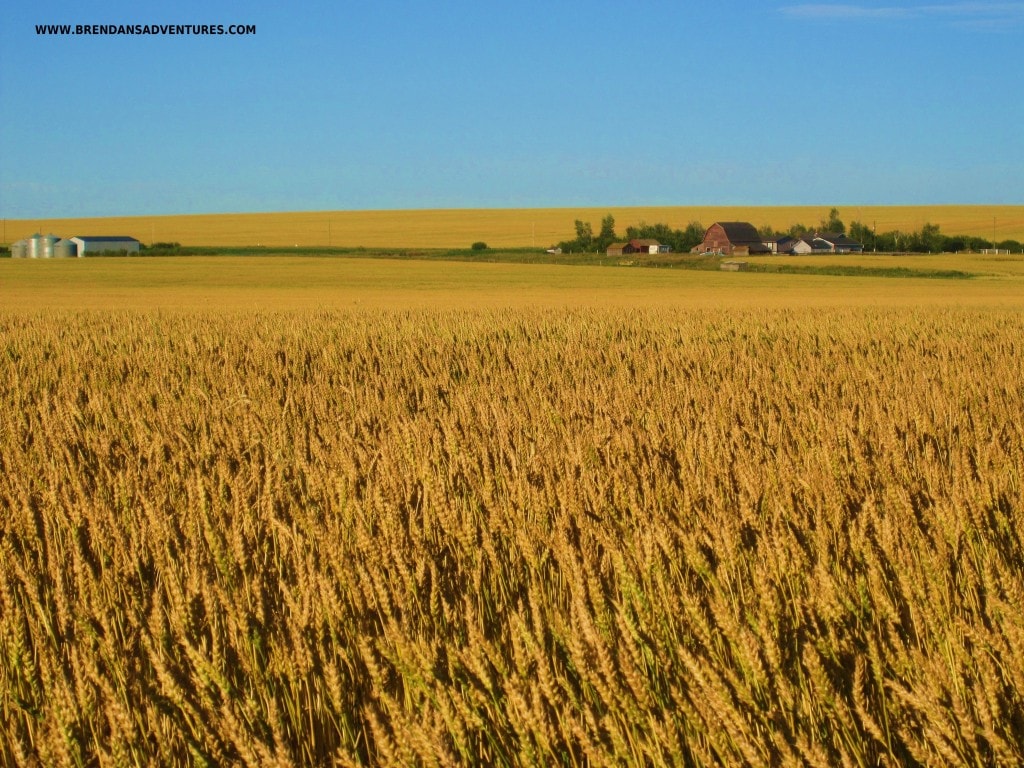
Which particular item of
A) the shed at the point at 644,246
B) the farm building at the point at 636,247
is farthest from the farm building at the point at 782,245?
the farm building at the point at 636,247

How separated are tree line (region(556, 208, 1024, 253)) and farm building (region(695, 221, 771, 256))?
2514mm

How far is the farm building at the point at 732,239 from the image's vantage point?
3291 inches

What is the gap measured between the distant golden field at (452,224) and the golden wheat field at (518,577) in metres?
78.6

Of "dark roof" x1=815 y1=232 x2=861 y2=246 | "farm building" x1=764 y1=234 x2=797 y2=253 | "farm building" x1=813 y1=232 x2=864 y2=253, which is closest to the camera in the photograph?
"farm building" x1=813 y1=232 x2=864 y2=253

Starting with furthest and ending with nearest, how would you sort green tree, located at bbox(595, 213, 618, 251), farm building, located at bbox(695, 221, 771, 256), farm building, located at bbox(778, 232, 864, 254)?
green tree, located at bbox(595, 213, 618, 251) < farm building, located at bbox(695, 221, 771, 256) < farm building, located at bbox(778, 232, 864, 254)

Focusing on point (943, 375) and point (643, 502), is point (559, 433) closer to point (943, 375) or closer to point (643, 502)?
point (643, 502)

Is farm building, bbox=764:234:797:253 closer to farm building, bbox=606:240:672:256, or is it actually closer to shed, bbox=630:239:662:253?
shed, bbox=630:239:662:253

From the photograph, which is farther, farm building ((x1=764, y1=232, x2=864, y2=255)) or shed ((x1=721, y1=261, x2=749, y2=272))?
farm building ((x1=764, y1=232, x2=864, y2=255))

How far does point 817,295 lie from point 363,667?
28937mm

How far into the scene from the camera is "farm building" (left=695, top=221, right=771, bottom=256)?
274 feet

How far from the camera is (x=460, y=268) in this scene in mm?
43969

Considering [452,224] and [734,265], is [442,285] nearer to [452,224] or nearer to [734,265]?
[734,265]

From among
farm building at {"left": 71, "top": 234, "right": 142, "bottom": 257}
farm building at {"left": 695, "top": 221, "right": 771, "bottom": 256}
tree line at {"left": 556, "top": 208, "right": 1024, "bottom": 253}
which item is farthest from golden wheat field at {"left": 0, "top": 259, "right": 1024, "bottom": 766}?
farm building at {"left": 695, "top": 221, "right": 771, "bottom": 256}

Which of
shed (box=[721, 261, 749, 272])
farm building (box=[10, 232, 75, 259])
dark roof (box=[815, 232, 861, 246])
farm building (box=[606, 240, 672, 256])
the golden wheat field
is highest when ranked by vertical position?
dark roof (box=[815, 232, 861, 246])
